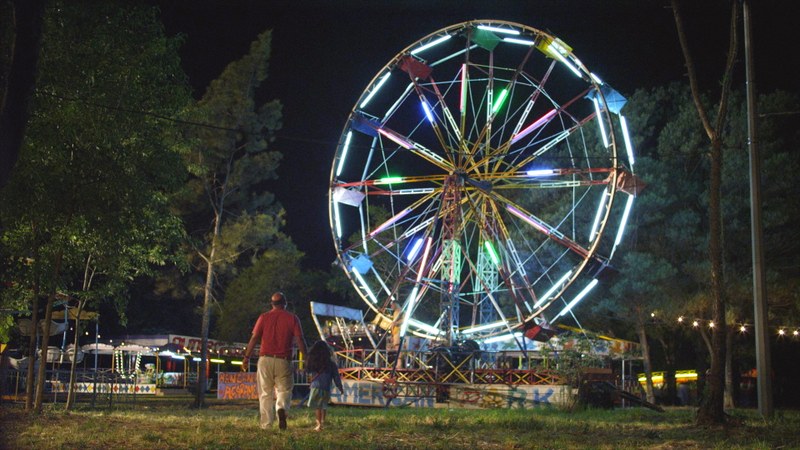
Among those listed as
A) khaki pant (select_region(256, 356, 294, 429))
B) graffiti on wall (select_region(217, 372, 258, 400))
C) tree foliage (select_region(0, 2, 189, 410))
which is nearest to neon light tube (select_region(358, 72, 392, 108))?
graffiti on wall (select_region(217, 372, 258, 400))

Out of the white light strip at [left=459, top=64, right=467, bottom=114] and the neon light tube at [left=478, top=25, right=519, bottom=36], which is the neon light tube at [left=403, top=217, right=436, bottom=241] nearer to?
the white light strip at [left=459, top=64, right=467, bottom=114]

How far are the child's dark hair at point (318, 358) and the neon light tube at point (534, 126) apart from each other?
12834mm

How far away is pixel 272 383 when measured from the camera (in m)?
9.66

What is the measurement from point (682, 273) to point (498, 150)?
9194mm

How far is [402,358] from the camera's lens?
75.3ft

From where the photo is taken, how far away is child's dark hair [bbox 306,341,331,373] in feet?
38.0

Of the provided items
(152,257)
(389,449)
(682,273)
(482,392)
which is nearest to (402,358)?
(482,392)

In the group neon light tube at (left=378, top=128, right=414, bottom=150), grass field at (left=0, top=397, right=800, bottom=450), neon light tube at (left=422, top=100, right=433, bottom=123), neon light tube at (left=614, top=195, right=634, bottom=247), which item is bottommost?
grass field at (left=0, top=397, right=800, bottom=450)

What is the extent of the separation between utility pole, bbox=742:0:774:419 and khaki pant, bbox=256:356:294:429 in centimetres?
750

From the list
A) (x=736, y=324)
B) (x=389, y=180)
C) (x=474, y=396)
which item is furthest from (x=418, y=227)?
(x=736, y=324)

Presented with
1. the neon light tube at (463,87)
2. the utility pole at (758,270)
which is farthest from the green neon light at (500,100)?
the utility pole at (758,270)

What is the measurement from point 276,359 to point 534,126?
1556 cm

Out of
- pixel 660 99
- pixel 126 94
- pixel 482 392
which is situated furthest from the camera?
pixel 660 99

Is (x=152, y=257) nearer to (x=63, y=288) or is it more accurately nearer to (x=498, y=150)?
(x=63, y=288)
